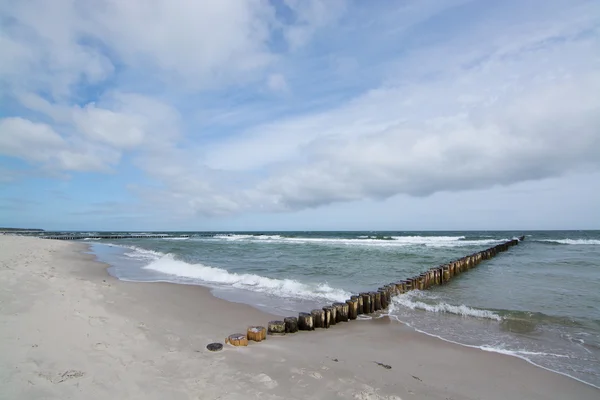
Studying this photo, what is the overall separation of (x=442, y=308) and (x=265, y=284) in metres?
5.83

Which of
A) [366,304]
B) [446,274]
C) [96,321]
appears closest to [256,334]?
[96,321]

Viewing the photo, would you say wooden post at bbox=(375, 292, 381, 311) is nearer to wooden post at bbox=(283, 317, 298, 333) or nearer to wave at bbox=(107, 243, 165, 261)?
wooden post at bbox=(283, 317, 298, 333)

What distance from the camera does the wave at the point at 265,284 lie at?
1023 cm

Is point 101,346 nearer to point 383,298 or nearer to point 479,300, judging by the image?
point 383,298

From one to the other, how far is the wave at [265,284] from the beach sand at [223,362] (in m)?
2.85

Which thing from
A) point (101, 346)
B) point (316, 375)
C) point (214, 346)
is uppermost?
point (101, 346)

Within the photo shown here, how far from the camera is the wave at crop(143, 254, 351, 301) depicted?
1023 centimetres

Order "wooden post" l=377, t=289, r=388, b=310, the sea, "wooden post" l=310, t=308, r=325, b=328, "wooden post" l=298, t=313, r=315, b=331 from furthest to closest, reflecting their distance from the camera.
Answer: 1. "wooden post" l=377, t=289, r=388, b=310
2. "wooden post" l=310, t=308, r=325, b=328
3. "wooden post" l=298, t=313, r=315, b=331
4. the sea

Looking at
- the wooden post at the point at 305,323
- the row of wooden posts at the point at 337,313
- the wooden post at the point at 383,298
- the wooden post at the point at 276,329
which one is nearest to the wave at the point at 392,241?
the row of wooden posts at the point at 337,313

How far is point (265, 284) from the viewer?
38.5 feet

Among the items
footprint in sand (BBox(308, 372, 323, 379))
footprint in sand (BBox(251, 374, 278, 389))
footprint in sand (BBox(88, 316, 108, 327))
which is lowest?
footprint in sand (BBox(308, 372, 323, 379))

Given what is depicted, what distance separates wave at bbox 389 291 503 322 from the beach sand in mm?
1710

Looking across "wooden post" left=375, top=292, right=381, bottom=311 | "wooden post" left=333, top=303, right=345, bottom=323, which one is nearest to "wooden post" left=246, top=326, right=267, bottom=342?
"wooden post" left=333, top=303, right=345, bottom=323

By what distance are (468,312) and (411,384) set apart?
4.71 metres
